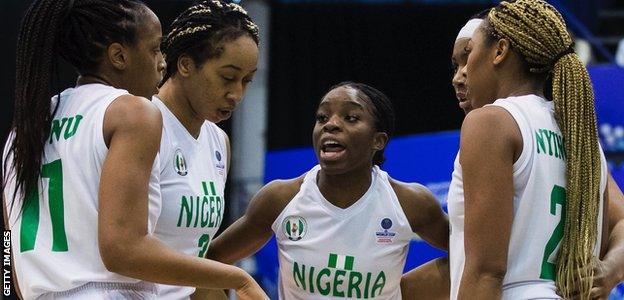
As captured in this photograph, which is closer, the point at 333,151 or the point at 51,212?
the point at 51,212

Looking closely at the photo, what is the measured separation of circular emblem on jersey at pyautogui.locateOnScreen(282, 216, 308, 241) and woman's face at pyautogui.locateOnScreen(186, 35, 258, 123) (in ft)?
1.61

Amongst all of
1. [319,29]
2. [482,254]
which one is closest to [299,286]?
[482,254]

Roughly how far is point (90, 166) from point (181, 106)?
89cm

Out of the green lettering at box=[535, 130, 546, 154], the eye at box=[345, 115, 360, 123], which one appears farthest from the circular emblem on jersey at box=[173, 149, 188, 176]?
the green lettering at box=[535, 130, 546, 154]

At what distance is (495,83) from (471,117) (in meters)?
0.24

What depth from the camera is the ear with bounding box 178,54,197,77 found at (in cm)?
340

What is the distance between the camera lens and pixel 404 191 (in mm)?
3693

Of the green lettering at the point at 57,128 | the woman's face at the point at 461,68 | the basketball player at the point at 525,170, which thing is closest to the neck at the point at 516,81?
the basketball player at the point at 525,170

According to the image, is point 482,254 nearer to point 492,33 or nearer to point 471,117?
point 471,117

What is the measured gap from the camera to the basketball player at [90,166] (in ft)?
A: 8.23

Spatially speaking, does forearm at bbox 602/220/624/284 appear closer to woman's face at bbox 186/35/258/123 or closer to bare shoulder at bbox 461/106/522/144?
bare shoulder at bbox 461/106/522/144

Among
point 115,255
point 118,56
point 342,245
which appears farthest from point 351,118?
point 115,255

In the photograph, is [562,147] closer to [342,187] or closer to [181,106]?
[342,187]

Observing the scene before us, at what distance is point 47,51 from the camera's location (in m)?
2.69
